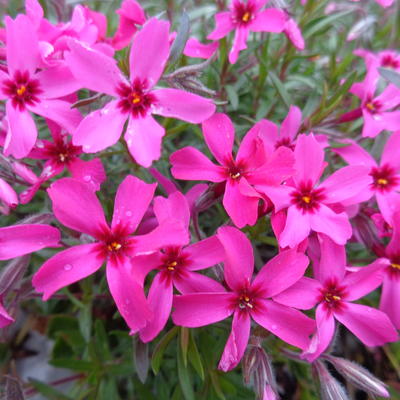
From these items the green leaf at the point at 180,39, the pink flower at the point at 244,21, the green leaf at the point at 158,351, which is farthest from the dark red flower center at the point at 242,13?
the green leaf at the point at 158,351

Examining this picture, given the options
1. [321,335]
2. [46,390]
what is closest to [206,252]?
[321,335]

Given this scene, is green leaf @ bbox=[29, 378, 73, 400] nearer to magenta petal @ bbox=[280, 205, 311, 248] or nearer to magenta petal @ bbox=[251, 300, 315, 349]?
magenta petal @ bbox=[251, 300, 315, 349]

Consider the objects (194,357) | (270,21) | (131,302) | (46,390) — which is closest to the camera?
(131,302)

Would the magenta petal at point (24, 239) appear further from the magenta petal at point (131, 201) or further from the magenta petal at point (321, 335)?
the magenta petal at point (321, 335)

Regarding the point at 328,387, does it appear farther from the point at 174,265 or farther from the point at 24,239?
the point at 24,239

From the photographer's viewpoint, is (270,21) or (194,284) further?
(270,21)

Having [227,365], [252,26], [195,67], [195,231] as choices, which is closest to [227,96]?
[252,26]

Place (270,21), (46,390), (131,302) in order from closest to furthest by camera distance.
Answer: (131,302)
(270,21)
(46,390)

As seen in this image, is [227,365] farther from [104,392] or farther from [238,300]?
[104,392]
